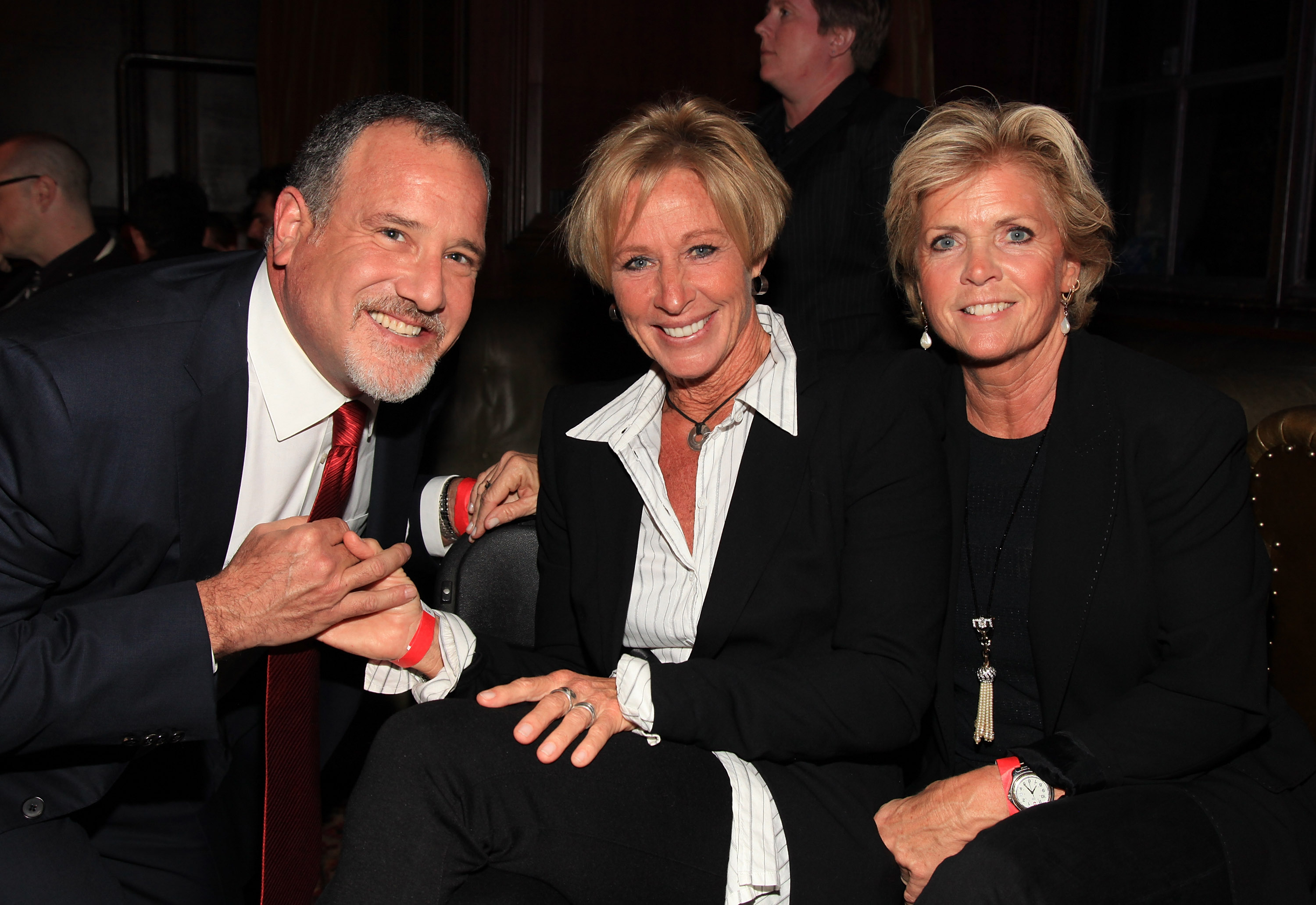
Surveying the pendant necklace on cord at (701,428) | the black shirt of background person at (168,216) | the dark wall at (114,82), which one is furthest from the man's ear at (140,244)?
the pendant necklace on cord at (701,428)

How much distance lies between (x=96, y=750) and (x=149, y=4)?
5610 mm

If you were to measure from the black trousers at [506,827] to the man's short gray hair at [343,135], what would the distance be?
Result: 87cm

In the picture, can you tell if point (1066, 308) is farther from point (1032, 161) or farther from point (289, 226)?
point (289, 226)

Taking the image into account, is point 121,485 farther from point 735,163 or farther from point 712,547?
point 735,163

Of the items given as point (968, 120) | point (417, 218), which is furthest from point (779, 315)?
point (417, 218)

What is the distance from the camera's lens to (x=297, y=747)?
5.42ft

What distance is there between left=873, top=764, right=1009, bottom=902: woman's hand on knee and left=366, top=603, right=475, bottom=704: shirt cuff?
666mm

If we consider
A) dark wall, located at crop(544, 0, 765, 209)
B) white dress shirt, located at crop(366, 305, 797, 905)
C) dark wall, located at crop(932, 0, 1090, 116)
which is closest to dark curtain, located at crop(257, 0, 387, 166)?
dark wall, located at crop(544, 0, 765, 209)

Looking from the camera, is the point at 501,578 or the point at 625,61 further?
the point at 625,61

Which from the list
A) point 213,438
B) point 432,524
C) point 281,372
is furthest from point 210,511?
point 432,524

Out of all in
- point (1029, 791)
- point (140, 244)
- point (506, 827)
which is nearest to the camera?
point (506, 827)

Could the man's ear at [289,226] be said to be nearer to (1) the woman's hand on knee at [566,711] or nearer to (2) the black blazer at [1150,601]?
(1) the woman's hand on knee at [566,711]

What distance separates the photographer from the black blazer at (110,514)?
1.30 meters

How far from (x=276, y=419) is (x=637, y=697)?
0.75m
